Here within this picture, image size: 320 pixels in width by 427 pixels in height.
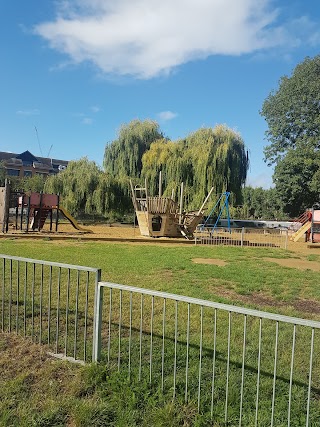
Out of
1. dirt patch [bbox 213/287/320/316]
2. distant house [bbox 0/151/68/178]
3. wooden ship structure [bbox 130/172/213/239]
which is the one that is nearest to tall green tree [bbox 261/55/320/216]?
wooden ship structure [bbox 130/172/213/239]

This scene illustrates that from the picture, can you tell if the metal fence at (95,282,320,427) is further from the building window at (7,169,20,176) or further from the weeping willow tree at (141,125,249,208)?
the building window at (7,169,20,176)

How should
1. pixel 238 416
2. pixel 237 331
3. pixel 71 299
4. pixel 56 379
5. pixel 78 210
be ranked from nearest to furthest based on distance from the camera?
1. pixel 238 416
2. pixel 56 379
3. pixel 237 331
4. pixel 71 299
5. pixel 78 210

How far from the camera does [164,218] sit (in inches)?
846

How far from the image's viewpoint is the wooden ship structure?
21328 mm

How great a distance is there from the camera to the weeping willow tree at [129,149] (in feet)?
116

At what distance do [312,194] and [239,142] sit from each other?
28.6ft

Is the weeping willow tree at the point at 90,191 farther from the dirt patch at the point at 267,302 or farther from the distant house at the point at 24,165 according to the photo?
the distant house at the point at 24,165

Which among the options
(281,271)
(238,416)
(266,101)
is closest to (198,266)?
(281,271)

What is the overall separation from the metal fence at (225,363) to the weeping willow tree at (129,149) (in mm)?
30845

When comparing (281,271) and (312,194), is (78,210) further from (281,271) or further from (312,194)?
(281,271)

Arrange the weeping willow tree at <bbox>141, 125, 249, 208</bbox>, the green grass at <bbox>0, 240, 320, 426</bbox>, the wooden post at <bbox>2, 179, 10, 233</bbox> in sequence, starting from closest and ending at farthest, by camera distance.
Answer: the green grass at <bbox>0, 240, 320, 426</bbox>
the wooden post at <bbox>2, 179, 10, 233</bbox>
the weeping willow tree at <bbox>141, 125, 249, 208</bbox>

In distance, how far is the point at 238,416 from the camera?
2.86m

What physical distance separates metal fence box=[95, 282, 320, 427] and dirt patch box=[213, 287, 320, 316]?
1034 millimetres

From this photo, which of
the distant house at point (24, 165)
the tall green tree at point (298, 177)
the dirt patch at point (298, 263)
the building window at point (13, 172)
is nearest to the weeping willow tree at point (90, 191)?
the tall green tree at point (298, 177)
